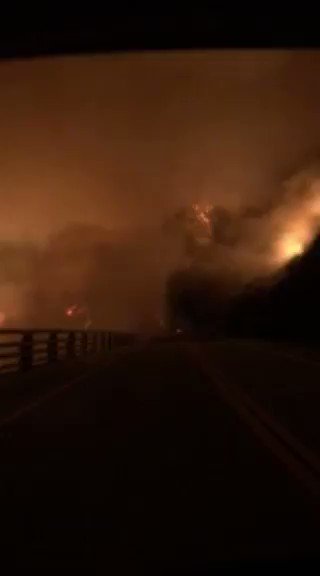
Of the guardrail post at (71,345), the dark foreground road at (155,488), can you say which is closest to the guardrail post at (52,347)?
the guardrail post at (71,345)

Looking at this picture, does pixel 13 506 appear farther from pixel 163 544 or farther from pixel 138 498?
pixel 163 544

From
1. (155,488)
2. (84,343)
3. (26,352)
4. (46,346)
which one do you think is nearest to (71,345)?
(84,343)

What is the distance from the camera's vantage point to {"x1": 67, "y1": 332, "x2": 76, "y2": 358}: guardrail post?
35847mm

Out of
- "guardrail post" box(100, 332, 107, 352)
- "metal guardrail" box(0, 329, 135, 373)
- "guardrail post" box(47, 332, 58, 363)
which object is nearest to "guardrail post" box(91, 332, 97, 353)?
"metal guardrail" box(0, 329, 135, 373)

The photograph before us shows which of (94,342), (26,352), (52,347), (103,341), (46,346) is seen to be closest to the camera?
(26,352)

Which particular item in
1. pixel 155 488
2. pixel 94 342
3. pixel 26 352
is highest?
pixel 94 342

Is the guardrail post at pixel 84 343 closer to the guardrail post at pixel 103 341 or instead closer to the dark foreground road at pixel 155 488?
the guardrail post at pixel 103 341

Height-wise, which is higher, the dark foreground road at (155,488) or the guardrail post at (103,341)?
the guardrail post at (103,341)

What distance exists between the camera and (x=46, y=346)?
31.3m

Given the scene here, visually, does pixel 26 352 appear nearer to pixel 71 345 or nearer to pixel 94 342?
pixel 71 345

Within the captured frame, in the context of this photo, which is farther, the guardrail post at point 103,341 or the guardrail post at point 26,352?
the guardrail post at point 103,341

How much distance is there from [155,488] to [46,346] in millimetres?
22969

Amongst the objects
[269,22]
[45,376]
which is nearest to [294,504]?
[269,22]

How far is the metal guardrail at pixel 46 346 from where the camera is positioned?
85.5 ft
